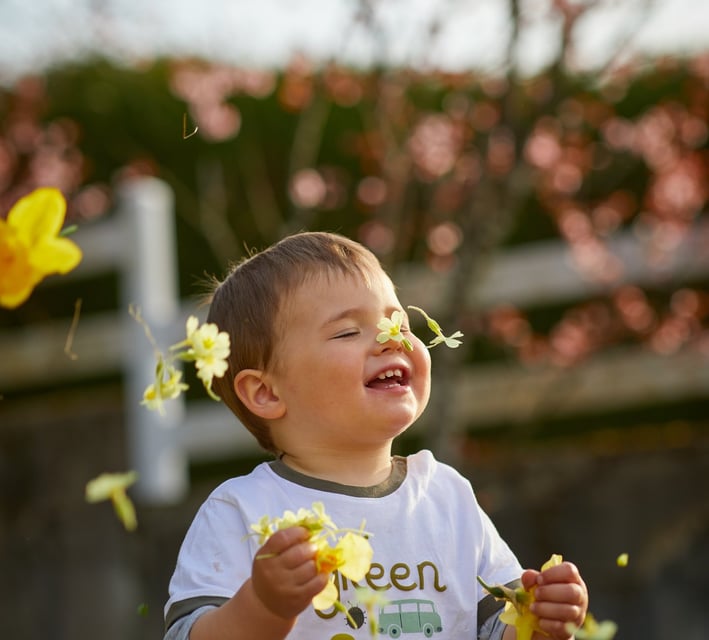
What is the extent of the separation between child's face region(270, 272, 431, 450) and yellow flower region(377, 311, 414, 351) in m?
0.07

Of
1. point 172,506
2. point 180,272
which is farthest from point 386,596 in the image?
point 180,272

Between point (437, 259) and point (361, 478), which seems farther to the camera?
point (437, 259)

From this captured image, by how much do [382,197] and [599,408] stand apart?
4.47ft

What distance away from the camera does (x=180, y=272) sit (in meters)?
6.13

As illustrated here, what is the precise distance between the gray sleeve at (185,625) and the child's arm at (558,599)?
0.46m

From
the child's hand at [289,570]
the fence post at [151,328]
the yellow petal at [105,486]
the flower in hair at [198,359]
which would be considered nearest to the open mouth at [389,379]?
the flower in hair at [198,359]

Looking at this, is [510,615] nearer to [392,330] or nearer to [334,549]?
[334,549]

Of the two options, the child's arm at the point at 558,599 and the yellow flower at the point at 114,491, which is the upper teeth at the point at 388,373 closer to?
the child's arm at the point at 558,599

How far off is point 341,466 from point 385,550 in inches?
6.0

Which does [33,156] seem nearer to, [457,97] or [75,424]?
[75,424]

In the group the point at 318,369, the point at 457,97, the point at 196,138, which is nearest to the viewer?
the point at 318,369

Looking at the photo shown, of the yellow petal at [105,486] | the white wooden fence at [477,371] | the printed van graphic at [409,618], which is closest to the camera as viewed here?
the yellow petal at [105,486]

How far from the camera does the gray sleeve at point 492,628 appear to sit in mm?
1762

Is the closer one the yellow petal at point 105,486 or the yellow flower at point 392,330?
the yellow petal at point 105,486
